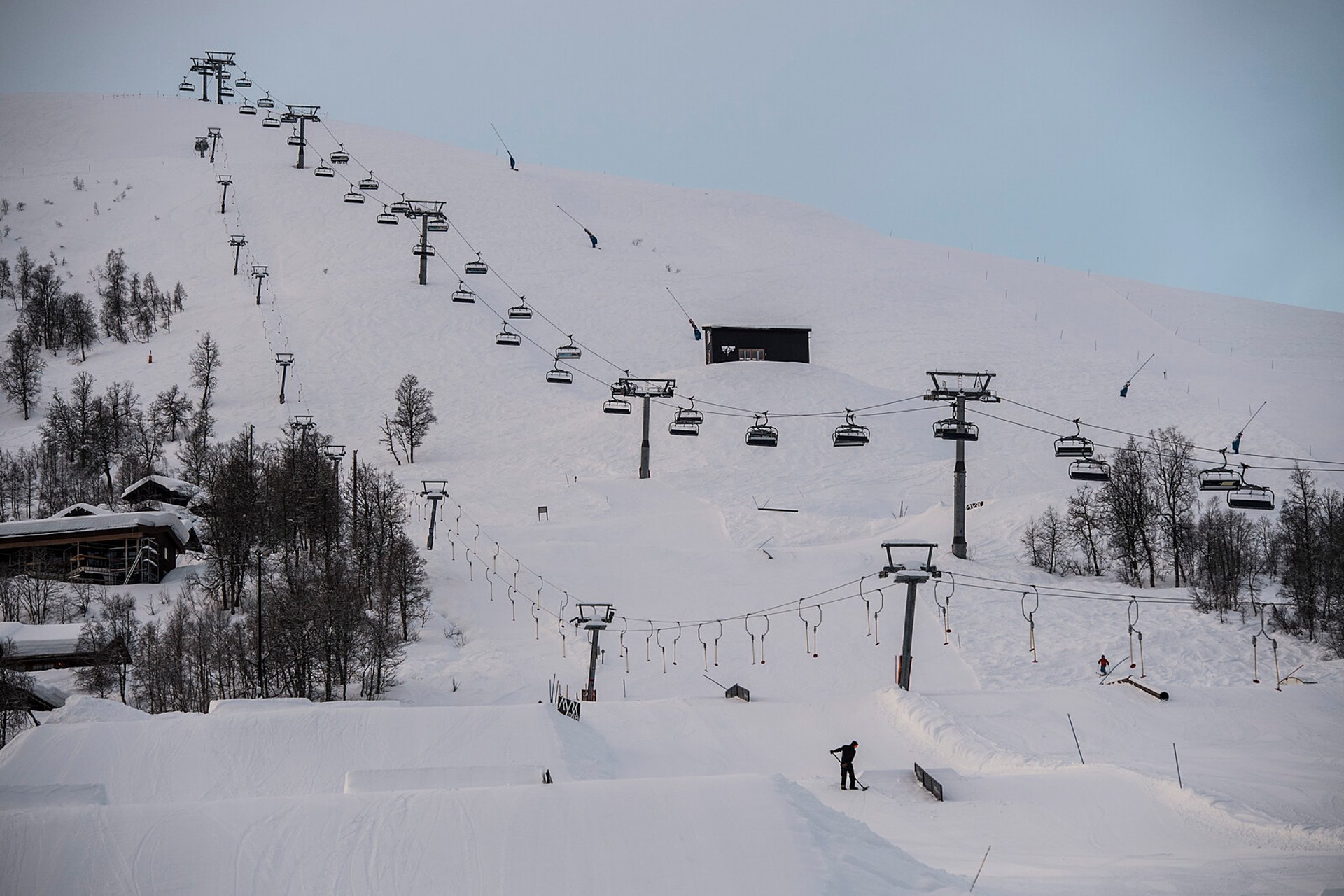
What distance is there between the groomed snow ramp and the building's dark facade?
176ft

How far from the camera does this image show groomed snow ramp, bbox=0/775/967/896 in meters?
10.7

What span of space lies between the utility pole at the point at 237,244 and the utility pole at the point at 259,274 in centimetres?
228

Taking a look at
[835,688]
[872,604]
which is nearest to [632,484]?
[872,604]

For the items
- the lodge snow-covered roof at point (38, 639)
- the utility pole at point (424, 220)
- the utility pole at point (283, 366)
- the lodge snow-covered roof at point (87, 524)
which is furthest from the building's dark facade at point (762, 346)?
the lodge snow-covered roof at point (38, 639)

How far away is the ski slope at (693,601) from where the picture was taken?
1160 centimetres

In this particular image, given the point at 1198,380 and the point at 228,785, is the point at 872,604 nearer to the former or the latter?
the point at 228,785

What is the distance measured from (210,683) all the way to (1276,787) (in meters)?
33.0

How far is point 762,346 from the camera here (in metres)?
64.9

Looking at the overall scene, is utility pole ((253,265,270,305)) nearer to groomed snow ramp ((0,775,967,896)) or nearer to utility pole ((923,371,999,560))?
utility pole ((923,371,999,560))

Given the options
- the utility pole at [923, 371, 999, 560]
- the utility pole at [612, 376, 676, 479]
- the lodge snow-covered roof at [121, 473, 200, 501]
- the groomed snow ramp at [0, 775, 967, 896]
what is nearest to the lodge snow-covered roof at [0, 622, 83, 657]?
the lodge snow-covered roof at [121, 473, 200, 501]

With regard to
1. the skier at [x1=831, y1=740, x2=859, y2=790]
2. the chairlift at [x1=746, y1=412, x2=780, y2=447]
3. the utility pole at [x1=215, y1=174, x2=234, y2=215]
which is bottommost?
the skier at [x1=831, y1=740, x2=859, y2=790]

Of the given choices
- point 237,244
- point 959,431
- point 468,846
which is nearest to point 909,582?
point 959,431

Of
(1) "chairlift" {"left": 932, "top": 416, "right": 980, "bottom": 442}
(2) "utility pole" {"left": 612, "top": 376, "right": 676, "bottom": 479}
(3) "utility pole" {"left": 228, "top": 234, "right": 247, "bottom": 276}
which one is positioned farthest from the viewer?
(3) "utility pole" {"left": 228, "top": 234, "right": 247, "bottom": 276}

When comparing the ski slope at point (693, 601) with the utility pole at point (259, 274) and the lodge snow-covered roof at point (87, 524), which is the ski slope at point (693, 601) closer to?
the utility pole at point (259, 274)
